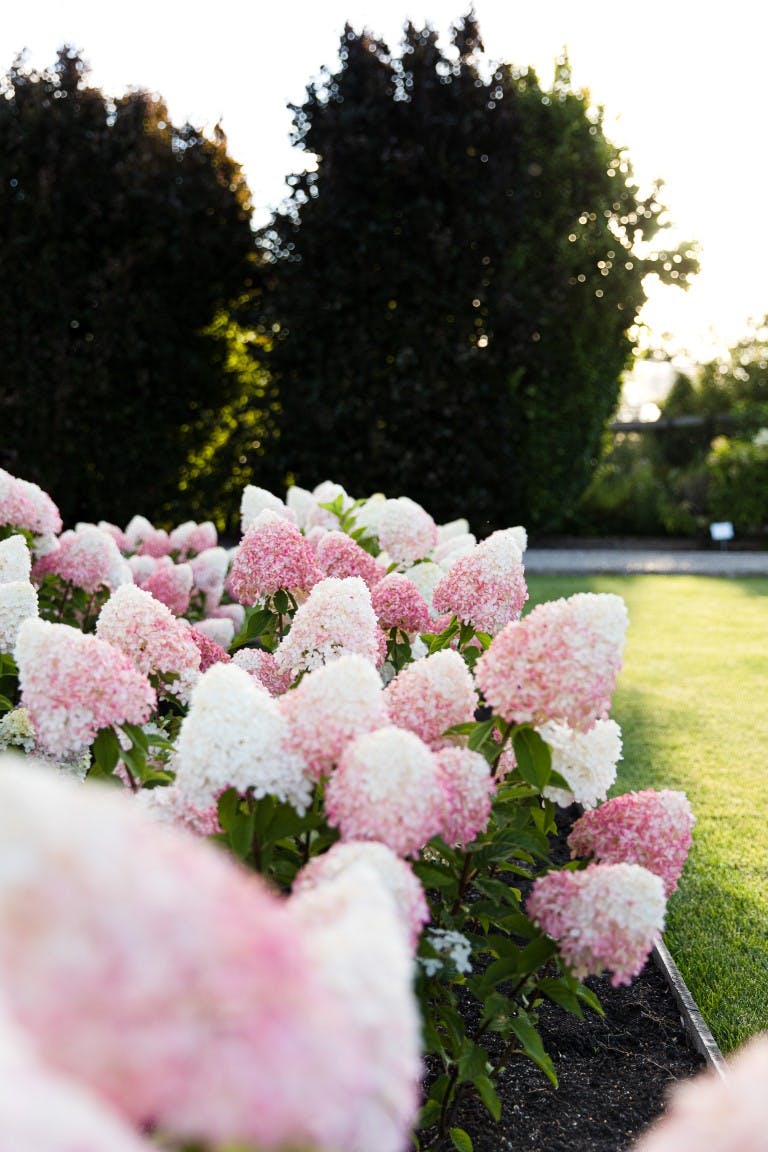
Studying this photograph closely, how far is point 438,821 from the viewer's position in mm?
1336

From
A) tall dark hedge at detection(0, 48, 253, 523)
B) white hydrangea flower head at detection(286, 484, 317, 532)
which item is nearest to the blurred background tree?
tall dark hedge at detection(0, 48, 253, 523)

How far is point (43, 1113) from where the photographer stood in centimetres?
55

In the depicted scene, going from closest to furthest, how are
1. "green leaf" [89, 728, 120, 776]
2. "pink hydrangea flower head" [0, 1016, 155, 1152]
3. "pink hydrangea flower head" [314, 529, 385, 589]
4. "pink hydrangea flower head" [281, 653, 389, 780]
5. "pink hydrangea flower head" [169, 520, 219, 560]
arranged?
"pink hydrangea flower head" [0, 1016, 155, 1152], "pink hydrangea flower head" [281, 653, 389, 780], "green leaf" [89, 728, 120, 776], "pink hydrangea flower head" [314, 529, 385, 589], "pink hydrangea flower head" [169, 520, 219, 560]

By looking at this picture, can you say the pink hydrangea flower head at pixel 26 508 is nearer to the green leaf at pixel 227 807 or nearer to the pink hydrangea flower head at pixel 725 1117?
the green leaf at pixel 227 807

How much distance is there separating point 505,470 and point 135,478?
4557 millimetres

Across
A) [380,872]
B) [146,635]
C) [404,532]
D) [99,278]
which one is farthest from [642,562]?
[380,872]

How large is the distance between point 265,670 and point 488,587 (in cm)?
68

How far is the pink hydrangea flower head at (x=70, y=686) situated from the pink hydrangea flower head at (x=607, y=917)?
2.36 ft

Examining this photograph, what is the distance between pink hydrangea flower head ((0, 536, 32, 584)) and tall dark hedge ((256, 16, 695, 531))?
9.82 metres

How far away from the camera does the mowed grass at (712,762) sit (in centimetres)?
317

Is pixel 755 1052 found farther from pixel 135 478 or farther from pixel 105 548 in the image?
pixel 135 478

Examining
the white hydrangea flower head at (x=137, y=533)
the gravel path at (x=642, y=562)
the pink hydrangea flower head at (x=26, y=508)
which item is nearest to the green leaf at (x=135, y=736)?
the pink hydrangea flower head at (x=26, y=508)

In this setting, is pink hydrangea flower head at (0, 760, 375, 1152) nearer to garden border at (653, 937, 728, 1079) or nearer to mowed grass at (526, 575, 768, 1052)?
garden border at (653, 937, 728, 1079)

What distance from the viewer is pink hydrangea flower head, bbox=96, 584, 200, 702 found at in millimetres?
2047
